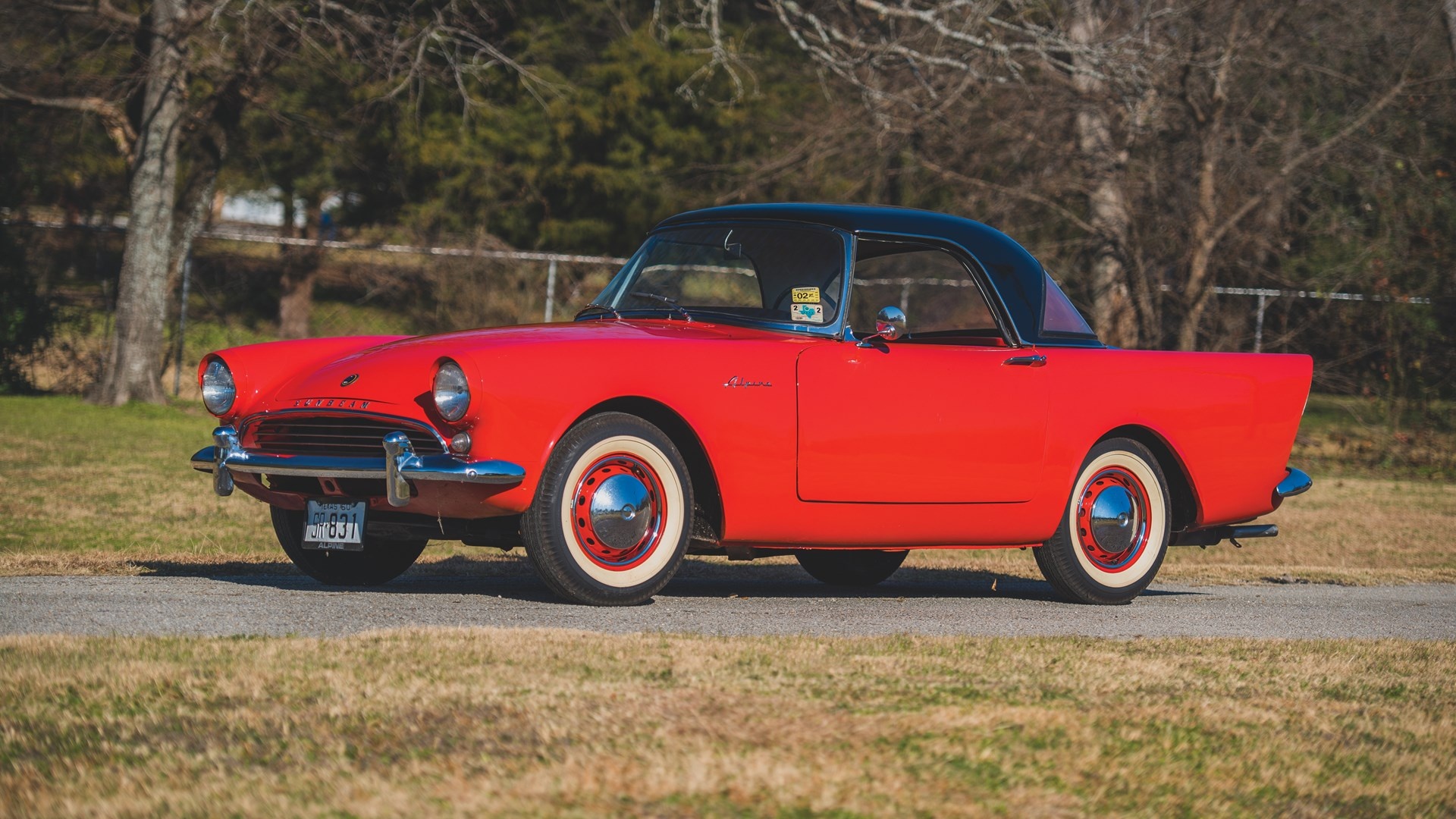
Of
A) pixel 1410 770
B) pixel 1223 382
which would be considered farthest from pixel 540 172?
pixel 1410 770

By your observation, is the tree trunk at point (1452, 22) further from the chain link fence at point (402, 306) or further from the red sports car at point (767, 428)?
the red sports car at point (767, 428)

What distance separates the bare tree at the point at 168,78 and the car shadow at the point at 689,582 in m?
9.55

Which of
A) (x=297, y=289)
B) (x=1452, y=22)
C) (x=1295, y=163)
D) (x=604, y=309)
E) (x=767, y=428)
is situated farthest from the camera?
(x=297, y=289)

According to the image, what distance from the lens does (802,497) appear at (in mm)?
6500

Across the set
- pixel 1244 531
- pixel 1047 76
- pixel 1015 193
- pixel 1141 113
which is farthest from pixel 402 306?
pixel 1244 531

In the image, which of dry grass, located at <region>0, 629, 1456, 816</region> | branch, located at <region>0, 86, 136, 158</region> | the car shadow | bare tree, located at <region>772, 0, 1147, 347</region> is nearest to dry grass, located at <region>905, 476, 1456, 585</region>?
the car shadow

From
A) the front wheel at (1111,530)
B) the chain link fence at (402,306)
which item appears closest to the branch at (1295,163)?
the chain link fence at (402,306)

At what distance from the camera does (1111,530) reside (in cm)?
753

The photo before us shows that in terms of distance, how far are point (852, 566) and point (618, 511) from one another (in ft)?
8.21

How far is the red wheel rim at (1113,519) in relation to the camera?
295 inches

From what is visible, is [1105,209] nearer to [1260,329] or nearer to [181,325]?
[1260,329]

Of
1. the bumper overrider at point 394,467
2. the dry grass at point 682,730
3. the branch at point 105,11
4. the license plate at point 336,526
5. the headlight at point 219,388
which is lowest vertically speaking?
the dry grass at point 682,730

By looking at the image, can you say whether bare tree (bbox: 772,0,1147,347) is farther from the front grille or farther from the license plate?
the license plate

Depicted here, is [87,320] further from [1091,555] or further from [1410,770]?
[1410,770]
